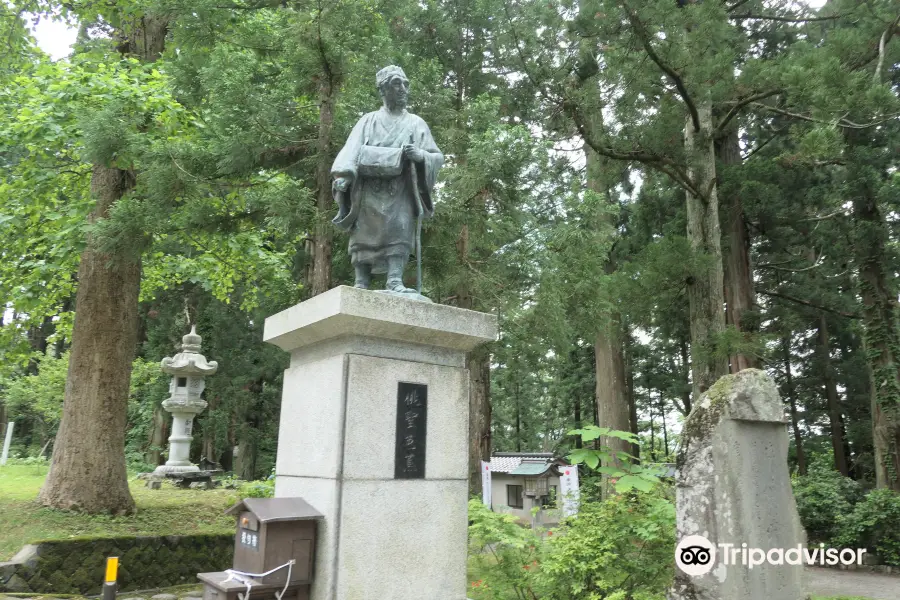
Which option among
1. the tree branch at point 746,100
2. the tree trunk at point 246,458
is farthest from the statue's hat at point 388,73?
the tree trunk at point 246,458

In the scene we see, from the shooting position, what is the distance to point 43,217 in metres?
10.8

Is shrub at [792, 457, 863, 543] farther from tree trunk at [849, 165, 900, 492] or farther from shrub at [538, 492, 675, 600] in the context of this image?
shrub at [538, 492, 675, 600]

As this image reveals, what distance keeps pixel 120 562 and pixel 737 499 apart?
622 centimetres

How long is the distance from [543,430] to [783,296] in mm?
23127

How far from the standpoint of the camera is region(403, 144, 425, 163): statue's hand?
15.1 ft

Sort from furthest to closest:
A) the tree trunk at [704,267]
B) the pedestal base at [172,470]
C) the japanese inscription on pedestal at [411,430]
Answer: the pedestal base at [172,470]
the tree trunk at [704,267]
the japanese inscription on pedestal at [411,430]

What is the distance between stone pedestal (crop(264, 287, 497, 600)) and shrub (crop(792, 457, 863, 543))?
10716mm

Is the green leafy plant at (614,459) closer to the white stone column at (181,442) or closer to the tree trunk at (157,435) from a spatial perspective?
the white stone column at (181,442)

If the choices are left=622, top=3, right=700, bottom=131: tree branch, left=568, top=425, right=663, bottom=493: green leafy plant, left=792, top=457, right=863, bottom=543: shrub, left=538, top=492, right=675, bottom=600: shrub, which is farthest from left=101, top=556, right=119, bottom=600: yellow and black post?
left=792, top=457, right=863, bottom=543: shrub

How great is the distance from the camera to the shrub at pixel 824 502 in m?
12.2

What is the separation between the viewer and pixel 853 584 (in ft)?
33.4

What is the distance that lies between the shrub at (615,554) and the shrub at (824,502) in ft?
28.5

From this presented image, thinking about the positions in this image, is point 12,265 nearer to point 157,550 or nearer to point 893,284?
point 157,550

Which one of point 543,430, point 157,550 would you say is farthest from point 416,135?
point 543,430
